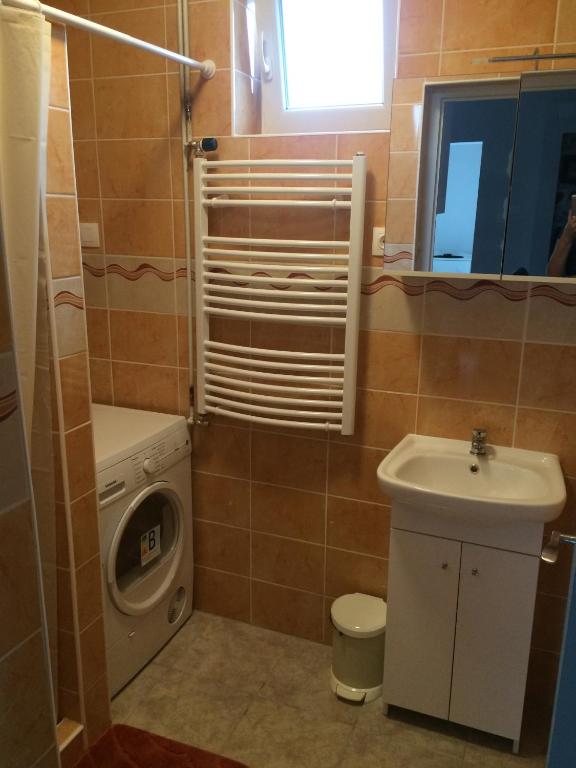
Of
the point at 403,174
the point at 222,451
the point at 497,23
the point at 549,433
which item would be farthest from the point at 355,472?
the point at 497,23

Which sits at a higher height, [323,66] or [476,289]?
[323,66]

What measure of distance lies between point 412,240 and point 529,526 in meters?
0.91

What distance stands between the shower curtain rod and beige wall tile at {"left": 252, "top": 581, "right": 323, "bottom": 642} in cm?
188

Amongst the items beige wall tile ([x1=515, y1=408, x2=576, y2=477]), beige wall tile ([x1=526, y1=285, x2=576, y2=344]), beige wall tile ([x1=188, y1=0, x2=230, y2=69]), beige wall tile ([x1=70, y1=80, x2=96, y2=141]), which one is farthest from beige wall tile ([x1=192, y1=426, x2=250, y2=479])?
beige wall tile ([x1=188, y1=0, x2=230, y2=69])

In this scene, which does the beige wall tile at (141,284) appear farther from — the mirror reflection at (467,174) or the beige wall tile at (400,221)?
the mirror reflection at (467,174)

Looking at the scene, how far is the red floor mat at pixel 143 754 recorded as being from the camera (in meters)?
1.83

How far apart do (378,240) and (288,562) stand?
1254 millimetres

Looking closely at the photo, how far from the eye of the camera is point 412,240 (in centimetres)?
191

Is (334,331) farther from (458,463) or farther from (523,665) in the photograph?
(523,665)

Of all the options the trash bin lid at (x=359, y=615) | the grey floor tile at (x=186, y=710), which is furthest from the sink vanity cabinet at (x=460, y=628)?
the grey floor tile at (x=186, y=710)

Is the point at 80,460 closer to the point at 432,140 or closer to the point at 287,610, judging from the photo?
the point at 287,610

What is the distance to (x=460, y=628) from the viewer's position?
1.89 m

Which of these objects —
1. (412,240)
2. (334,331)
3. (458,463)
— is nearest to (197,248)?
(334,331)

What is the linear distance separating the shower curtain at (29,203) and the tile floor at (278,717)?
0.93 meters
